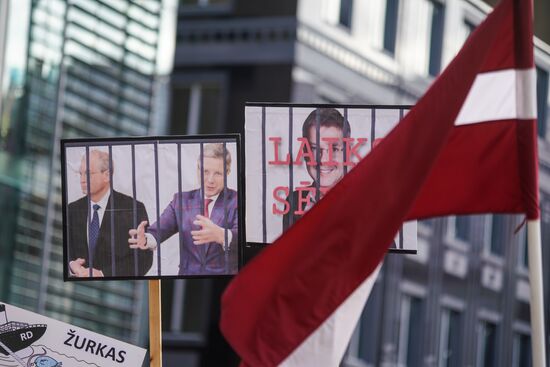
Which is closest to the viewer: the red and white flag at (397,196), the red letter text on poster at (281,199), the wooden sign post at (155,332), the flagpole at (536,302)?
the flagpole at (536,302)

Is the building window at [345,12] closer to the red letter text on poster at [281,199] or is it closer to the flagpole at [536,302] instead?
the red letter text on poster at [281,199]

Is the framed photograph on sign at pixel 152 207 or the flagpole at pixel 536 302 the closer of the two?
the flagpole at pixel 536 302

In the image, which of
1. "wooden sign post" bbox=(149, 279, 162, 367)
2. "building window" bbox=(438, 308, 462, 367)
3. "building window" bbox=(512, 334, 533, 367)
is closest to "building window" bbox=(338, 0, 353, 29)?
"building window" bbox=(438, 308, 462, 367)

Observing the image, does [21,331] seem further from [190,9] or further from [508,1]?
[190,9]

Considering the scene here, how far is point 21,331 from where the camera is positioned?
774cm

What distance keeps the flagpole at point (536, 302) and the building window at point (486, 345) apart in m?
19.3

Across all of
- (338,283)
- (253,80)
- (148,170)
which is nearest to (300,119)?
(148,170)

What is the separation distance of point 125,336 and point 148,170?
14941 millimetres

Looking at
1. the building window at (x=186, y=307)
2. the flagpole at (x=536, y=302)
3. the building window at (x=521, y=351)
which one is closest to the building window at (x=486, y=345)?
the building window at (x=521, y=351)

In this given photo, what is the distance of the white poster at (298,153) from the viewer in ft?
26.6

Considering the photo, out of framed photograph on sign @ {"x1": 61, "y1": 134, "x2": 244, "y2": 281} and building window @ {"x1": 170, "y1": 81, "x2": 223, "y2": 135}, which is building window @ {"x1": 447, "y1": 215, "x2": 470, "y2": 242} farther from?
framed photograph on sign @ {"x1": 61, "y1": 134, "x2": 244, "y2": 281}

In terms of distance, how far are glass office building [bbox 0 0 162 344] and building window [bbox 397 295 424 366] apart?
3.83 meters

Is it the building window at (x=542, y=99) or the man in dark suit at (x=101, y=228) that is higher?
the building window at (x=542, y=99)

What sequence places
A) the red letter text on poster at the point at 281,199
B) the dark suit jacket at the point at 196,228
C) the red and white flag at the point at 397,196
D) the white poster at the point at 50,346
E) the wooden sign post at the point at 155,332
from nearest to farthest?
the red and white flag at the point at 397,196, the wooden sign post at the point at 155,332, the white poster at the point at 50,346, the dark suit jacket at the point at 196,228, the red letter text on poster at the point at 281,199
